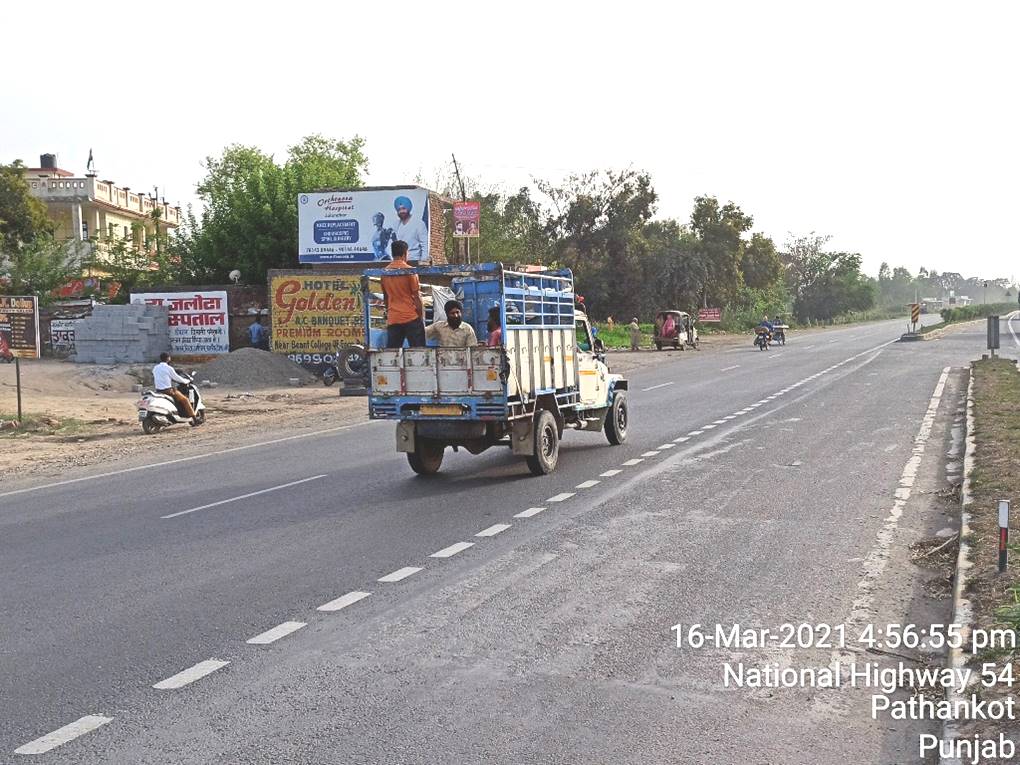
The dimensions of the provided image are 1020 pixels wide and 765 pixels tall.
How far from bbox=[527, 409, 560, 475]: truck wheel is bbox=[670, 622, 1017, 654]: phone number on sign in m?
6.53

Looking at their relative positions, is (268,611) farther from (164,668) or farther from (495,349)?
(495,349)

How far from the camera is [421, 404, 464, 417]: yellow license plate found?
502 inches

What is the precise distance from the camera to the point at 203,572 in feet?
27.6

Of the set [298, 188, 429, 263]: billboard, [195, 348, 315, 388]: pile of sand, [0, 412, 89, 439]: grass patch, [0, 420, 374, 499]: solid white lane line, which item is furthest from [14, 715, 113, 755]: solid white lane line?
[298, 188, 429, 263]: billboard

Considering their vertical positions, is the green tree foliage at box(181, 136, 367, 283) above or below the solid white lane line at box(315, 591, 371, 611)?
above

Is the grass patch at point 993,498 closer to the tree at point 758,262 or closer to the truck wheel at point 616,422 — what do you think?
the truck wheel at point 616,422

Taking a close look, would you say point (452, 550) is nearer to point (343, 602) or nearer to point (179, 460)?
point (343, 602)

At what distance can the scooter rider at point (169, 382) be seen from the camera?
67.6ft

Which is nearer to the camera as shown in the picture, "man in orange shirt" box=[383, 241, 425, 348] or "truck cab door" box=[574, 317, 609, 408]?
"man in orange shirt" box=[383, 241, 425, 348]

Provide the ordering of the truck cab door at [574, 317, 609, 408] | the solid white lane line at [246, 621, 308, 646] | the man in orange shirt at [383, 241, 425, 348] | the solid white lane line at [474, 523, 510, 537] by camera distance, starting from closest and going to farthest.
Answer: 1. the solid white lane line at [246, 621, 308, 646]
2. the solid white lane line at [474, 523, 510, 537]
3. the man in orange shirt at [383, 241, 425, 348]
4. the truck cab door at [574, 317, 609, 408]

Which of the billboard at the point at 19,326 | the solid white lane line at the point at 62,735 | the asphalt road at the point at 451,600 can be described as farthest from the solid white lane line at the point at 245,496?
the billboard at the point at 19,326

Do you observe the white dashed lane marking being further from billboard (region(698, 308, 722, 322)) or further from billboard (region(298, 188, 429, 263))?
billboard (region(698, 308, 722, 322))

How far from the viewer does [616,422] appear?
16.2 meters

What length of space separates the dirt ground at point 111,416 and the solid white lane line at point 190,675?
1035 centimetres
